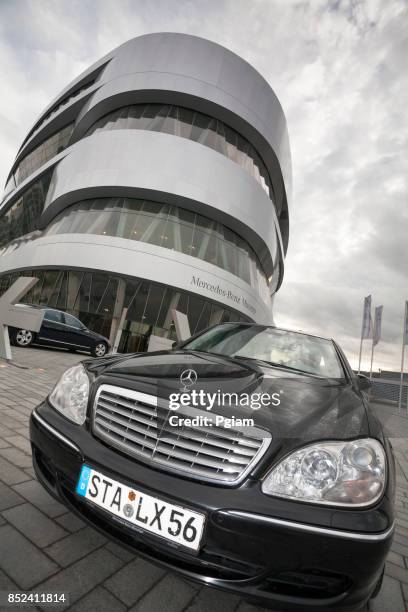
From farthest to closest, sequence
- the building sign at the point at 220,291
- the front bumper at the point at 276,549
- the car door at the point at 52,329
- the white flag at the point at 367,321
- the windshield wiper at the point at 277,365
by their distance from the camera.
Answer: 1. the white flag at the point at 367,321
2. the building sign at the point at 220,291
3. the car door at the point at 52,329
4. the windshield wiper at the point at 277,365
5. the front bumper at the point at 276,549

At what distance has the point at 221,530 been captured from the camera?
1.15 m

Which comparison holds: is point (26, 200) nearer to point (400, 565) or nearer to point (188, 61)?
point (188, 61)

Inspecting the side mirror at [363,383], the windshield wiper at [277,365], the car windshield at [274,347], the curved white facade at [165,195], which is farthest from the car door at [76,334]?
the side mirror at [363,383]

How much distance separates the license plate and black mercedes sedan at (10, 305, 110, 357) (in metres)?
9.00

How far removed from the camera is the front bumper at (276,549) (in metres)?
1.11

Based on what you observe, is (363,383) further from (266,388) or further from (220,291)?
(220,291)

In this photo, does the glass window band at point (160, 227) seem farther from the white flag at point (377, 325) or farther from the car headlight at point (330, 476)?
the car headlight at point (330, 476)

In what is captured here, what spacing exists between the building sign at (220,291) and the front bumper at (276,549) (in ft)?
46.7

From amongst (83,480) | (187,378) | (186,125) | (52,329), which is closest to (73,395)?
(83,480)

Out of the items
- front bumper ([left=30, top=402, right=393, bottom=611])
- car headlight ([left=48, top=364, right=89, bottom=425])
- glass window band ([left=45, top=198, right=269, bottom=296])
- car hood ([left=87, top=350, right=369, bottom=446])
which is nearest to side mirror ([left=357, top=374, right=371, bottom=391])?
car hood ([left=87, top=350, right=369, bottom=446])

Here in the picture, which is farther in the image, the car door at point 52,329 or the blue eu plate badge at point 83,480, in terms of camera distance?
the car door at point 52,329

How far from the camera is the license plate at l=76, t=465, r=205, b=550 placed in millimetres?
1188

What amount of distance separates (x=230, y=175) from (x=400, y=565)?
16638 millimetres

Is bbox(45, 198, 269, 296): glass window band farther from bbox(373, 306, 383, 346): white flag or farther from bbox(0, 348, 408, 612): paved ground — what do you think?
bbox(0, 348, 408, 612): paved ground
